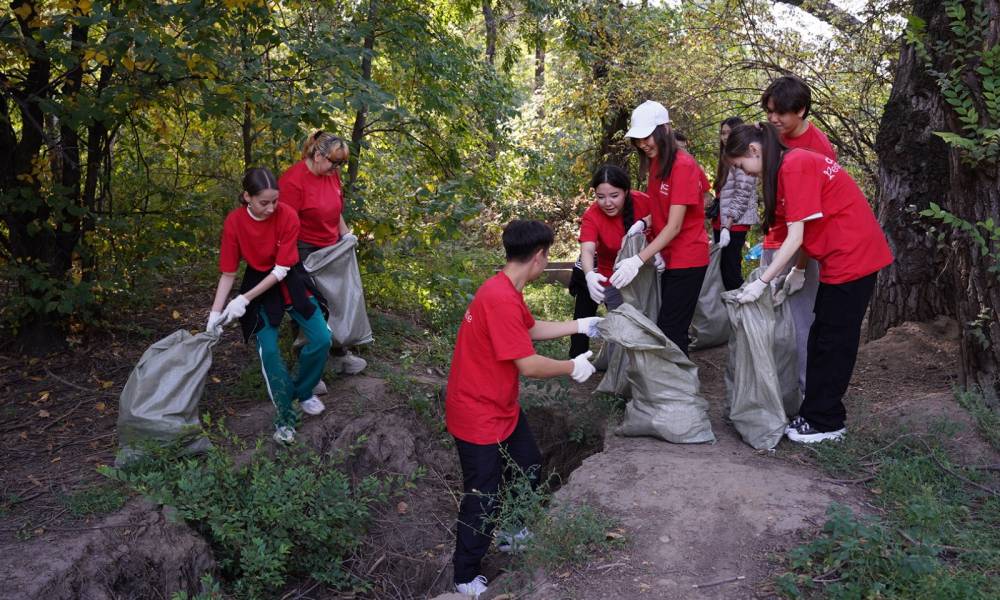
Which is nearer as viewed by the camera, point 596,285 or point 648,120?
point 648,120

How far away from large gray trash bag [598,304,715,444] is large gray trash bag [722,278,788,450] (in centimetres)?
21

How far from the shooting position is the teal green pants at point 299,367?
4305 millimetres

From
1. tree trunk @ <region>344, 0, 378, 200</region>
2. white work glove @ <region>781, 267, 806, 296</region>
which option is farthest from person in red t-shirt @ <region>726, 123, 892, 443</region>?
tree trunk @ <region>344, 0, 378, 200</region>

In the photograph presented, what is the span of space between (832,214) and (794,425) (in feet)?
3.60

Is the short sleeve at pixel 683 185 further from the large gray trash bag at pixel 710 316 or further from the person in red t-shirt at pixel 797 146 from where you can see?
the large gray trash bag at pixel 710 316

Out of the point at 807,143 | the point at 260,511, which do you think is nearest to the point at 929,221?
the point at 807,143

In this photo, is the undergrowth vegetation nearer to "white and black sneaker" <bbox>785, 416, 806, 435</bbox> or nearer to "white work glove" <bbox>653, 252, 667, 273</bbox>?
"white and black sneaker" <bbox>785, 416, 806, 435</bbox>

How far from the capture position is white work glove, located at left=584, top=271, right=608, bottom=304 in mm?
4352

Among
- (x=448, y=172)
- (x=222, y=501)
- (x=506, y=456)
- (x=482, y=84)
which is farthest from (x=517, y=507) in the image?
(x=482, y=84)

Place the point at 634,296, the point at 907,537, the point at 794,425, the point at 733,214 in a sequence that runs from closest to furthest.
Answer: the point at 907,537 < the point at 794,425 < the point at 634,296 < the point at 733,214

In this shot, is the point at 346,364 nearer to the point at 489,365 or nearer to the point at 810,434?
the point at 489,365

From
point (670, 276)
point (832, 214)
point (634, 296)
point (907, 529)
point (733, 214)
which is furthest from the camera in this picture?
point (733, 214)

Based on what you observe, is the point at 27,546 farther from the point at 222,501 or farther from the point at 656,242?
the point at 656,242

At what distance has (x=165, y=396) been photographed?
13.1 ft
